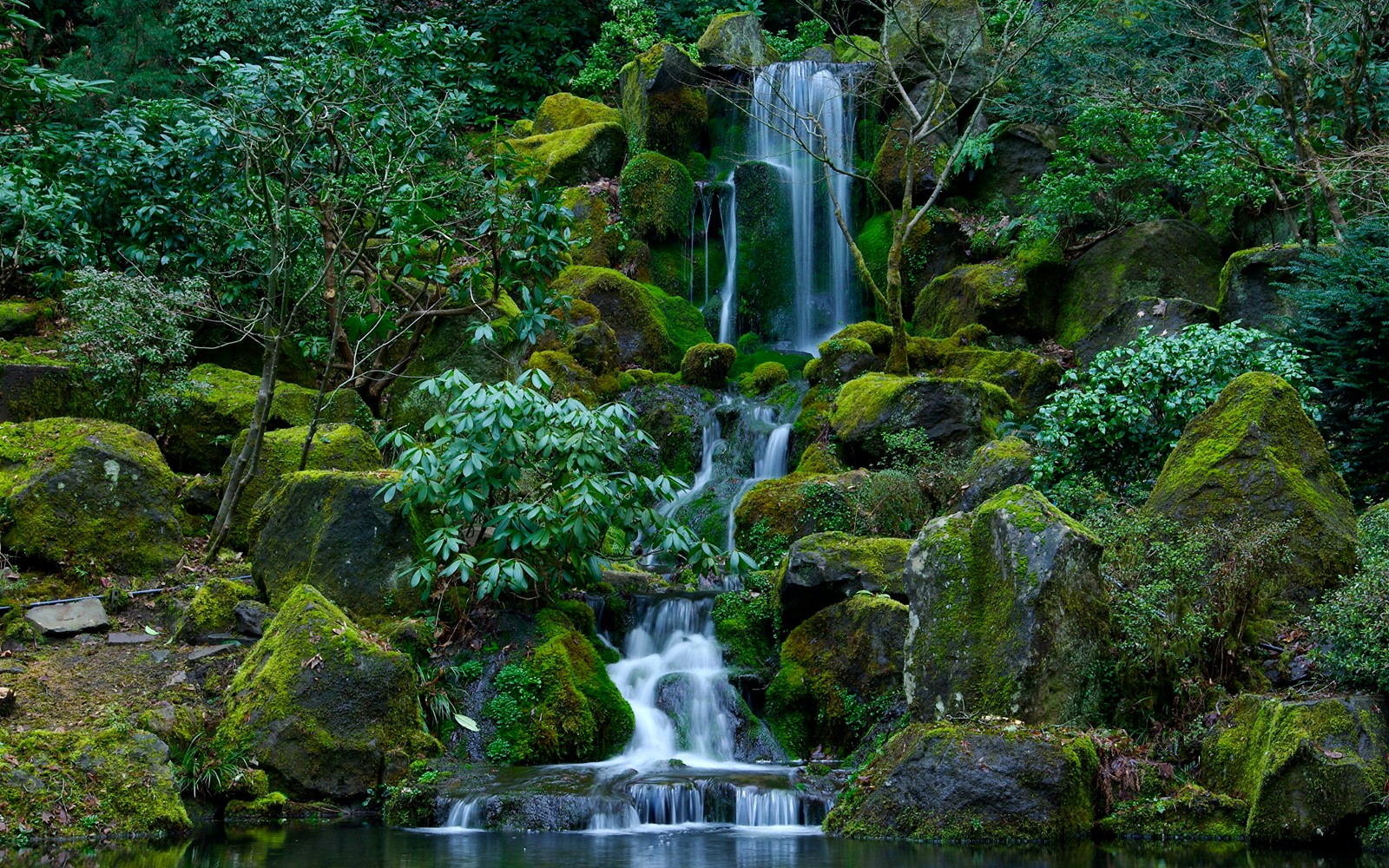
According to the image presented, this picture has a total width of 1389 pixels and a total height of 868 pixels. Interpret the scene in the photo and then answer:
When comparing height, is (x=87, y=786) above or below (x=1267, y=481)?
below

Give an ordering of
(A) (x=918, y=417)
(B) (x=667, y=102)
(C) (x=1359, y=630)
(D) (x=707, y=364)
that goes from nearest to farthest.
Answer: (C) (x=1359, y=630) → (A) (x=918, y=417) → (D) (x=707, y=364) → (B) (x=667, y=102)

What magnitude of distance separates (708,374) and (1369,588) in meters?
10.6

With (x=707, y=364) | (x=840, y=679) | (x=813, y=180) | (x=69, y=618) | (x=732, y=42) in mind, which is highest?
(x=732, y=42)

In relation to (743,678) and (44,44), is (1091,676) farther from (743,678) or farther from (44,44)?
(44,44)

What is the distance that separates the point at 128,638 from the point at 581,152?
13388mm

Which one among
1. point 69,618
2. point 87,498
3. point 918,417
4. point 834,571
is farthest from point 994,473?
point 87,498

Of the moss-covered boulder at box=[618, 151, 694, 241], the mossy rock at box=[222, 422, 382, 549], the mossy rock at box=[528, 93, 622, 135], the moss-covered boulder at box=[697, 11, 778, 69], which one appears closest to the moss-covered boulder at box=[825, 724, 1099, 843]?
the mossy rock at box=[222, 422, 382, 549]

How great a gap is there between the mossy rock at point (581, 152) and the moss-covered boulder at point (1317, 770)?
642 inches

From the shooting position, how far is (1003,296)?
17.2m

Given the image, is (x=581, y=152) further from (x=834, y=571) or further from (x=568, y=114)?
(x=834, y=571)

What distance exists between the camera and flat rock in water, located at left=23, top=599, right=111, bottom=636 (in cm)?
1003

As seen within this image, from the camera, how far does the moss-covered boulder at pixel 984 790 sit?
7.30 m

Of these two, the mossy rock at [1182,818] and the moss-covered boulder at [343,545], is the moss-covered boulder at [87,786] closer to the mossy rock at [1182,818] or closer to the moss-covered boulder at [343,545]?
the moss-covered boulder at [343,545]

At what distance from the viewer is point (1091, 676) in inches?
320
